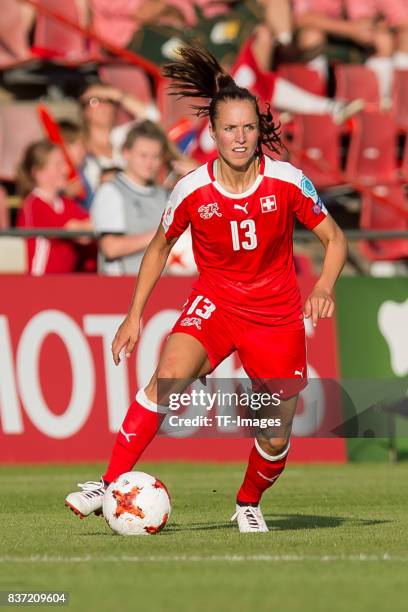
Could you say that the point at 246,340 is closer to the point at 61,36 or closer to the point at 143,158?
the point at 143,158

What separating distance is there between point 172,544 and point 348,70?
41.2 ft

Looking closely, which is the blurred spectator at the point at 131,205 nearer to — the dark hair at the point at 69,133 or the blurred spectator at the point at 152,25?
the dark hair at the point at 69,133

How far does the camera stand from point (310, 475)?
39.0 feet

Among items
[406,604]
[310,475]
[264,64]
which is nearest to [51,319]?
[310,475]

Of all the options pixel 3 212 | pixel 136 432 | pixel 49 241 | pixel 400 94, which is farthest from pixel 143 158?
pixel 400 94

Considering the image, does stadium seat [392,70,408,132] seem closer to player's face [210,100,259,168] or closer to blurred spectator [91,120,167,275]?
blurred spectator [91,120,167,275]

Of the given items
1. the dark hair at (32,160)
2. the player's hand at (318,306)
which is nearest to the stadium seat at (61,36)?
the dark hair at (32,160)

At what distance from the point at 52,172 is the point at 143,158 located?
1.20m

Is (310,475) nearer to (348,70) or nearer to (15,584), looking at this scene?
(15,584)

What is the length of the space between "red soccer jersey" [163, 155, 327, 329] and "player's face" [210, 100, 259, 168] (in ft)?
0.54

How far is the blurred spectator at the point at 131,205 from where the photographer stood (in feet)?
40.2

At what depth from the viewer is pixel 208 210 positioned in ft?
24.6

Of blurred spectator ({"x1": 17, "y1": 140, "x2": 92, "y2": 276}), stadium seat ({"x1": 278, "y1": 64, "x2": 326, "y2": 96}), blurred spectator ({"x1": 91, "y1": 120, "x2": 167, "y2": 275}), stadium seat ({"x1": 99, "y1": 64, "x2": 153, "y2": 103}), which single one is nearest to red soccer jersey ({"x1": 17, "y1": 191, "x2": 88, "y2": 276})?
blurred spectator ({"x1": 17, "y1": 140, "x2": 92, "y2": 276})

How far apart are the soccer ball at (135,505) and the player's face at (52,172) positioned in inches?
236
